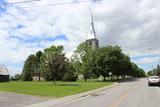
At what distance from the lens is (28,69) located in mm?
129250

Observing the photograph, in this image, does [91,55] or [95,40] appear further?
[95,40]

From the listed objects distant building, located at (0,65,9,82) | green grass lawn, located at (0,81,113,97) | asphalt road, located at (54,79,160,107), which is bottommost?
asphalt road, located at (54,79,160,107)

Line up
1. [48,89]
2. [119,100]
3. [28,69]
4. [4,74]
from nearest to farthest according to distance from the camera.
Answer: [119,100], [48,89], [4,74], [28,69]

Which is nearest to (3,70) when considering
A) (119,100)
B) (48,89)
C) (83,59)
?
(83,59)

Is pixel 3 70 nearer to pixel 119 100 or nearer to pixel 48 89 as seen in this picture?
pixel 48 89

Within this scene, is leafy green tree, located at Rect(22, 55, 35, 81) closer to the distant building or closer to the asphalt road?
the distant building

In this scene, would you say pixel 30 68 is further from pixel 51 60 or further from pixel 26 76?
pixel 51 60

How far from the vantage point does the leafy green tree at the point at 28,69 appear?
12736 centimetres

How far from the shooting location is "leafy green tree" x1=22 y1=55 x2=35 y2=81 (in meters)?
→ 127

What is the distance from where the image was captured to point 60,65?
197 feet

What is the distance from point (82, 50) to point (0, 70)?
25.0 metres

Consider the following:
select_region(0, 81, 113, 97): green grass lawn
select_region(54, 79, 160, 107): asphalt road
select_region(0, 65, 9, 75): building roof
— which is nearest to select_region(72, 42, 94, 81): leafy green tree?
select_region(0, 65, 9, 75): building roof

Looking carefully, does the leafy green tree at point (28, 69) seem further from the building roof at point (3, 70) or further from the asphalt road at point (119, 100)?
the asphalt road at point (119, 100)

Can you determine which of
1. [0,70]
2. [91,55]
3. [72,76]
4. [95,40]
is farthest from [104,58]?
[95,40]
